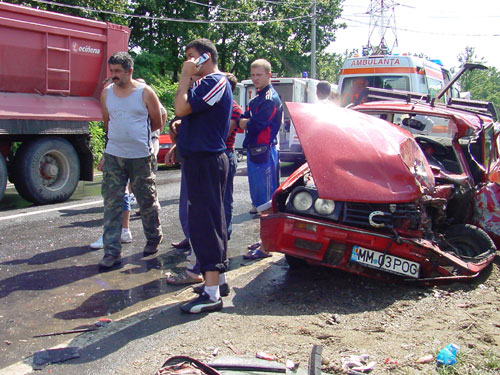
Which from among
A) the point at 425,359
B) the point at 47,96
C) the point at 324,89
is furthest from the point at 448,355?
the point at 47,96

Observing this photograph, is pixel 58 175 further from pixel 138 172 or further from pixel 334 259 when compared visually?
pixel 334 259

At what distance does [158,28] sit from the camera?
2520cm

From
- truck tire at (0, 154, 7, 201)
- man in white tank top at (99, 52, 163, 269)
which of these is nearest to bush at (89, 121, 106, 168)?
truck tire at (0, 154, 7, 201)

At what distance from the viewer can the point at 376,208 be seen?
412cm

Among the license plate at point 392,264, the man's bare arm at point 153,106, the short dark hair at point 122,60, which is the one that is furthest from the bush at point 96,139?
the license plate at point 392,264

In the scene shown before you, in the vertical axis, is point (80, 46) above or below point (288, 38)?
below

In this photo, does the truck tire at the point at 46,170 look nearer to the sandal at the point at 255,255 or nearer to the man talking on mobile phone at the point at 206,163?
the sandal at the point at 255,255

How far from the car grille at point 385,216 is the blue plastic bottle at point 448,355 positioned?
117cm

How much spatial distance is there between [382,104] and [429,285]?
2.22m

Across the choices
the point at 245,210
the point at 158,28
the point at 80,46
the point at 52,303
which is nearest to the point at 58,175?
the point at 80,46

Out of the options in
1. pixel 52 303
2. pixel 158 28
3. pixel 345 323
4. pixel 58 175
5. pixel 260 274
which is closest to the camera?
pixel 345 323

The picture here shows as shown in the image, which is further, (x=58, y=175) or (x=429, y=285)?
(x=58, y=175)

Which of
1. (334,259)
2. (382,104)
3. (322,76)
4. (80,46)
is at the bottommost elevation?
(334,259)

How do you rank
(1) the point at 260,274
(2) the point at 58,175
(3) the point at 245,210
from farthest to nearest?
1. (2) the point at 58,175
2. (3) the point at 245,210
3. (1) the point at 260,274
